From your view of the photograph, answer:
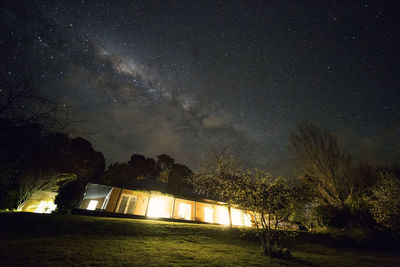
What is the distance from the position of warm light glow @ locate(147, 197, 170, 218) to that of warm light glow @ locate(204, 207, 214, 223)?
5690mm

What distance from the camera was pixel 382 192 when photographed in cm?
1323

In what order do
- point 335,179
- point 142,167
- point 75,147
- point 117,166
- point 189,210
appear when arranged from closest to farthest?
point 335,179
point 189,210
point 75,147
point 117,166
point 142,167

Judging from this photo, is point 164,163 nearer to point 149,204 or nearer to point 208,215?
point 208,215

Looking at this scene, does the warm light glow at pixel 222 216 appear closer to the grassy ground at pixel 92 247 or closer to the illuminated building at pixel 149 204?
the illuminated building at pixel 149 204

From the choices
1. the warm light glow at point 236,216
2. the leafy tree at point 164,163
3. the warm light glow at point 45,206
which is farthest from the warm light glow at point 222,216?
the leafy tree at point 164,163

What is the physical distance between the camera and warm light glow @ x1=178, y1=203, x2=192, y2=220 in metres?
20.8

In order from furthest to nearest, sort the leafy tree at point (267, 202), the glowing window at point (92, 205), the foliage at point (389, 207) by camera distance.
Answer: the glowing window at point (92, 205) → the foliage at point (389, 207) → the leafy tree at point (267, 202)

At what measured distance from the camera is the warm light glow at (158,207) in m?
19.0

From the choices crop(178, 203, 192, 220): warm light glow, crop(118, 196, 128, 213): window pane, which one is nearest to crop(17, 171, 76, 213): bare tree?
crop(118, 196, 128, 213): window pane

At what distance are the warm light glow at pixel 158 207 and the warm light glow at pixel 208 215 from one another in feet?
18.7

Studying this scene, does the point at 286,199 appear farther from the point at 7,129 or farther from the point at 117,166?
the point at 117,166

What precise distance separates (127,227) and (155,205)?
9554 mm

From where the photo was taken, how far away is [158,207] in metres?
19.4

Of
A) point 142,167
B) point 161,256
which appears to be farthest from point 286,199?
point 142,167
